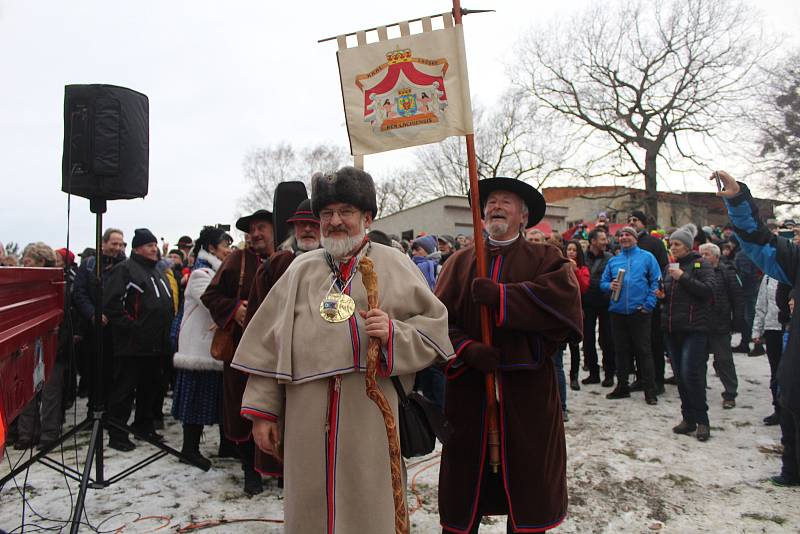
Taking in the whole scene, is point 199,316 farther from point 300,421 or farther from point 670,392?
point 670,392

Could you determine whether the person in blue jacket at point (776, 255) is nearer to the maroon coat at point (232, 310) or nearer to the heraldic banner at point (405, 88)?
the heraldic banner at point (405, 88)

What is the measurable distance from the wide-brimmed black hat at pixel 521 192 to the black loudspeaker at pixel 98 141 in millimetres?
2703

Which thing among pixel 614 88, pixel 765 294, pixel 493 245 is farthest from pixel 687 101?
pixel 493 245

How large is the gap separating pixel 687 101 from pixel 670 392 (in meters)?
21.8

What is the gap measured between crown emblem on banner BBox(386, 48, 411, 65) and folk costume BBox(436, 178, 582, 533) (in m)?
0.83

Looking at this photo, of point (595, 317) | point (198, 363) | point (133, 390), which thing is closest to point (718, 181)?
point (198, 363)

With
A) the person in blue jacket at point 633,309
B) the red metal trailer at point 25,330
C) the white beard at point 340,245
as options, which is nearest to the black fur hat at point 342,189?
the white beard at point 340,245

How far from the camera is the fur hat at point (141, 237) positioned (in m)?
5.53

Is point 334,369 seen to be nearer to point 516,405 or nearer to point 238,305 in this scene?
point 516,405

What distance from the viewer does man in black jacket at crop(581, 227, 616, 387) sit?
772cm

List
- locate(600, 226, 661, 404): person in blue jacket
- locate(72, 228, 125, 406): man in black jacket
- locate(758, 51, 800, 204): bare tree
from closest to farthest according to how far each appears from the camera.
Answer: locate(72, 228, 125, 406): man in black jacket < locate(600, 226, 661, 404): person in blue jacket < locate(758, 51, 800, 204): bare tree

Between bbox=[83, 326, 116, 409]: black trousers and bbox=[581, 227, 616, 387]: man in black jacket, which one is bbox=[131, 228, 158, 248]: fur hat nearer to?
bbox=[83, 326, 116, 409]: black trousers

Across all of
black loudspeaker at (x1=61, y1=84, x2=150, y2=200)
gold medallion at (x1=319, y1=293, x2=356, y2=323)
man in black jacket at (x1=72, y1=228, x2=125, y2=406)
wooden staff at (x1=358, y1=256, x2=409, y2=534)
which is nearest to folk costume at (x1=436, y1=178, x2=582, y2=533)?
wooden staff at (x1=358, y1=256, x2=409, y2=534)

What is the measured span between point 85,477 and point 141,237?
2.69m
